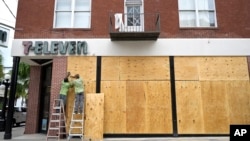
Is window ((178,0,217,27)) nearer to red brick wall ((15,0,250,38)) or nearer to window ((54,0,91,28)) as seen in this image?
red brick wall ((15,0,250,38))

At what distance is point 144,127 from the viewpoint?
11.2m

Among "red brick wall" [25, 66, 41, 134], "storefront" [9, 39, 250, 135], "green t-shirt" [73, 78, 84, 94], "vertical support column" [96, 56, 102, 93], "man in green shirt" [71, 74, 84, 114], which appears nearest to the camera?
"man in green shirt" [71, 74, 84, 114]

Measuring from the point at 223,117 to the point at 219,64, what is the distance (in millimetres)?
2511

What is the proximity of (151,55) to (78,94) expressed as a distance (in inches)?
155

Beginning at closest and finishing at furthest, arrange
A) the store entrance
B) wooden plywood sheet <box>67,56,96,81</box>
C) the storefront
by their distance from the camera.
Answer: the storefront → wooden plywood sheet <box>67,56,96,81</box> → the store entrance

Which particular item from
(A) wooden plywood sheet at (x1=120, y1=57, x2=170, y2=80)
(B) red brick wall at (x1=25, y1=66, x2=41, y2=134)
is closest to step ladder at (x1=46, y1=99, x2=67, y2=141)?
(B) red brick wall at (x1=25, y1=66, x2=41, y2=134)

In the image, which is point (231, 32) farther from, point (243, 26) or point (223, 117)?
point (223, 117)

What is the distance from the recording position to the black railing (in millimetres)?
11952

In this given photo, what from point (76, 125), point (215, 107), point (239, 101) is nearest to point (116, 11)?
point (76, 125)

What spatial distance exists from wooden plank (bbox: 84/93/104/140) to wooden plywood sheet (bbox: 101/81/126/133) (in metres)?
0.41

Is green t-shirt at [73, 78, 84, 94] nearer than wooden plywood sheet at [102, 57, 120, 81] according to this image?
Yes

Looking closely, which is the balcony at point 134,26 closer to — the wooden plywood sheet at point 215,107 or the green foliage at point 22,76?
the wooden plywood sheet at point 215,107

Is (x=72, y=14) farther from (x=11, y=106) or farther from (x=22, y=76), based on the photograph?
(x=22, y=76)

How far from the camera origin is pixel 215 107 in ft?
37.3
